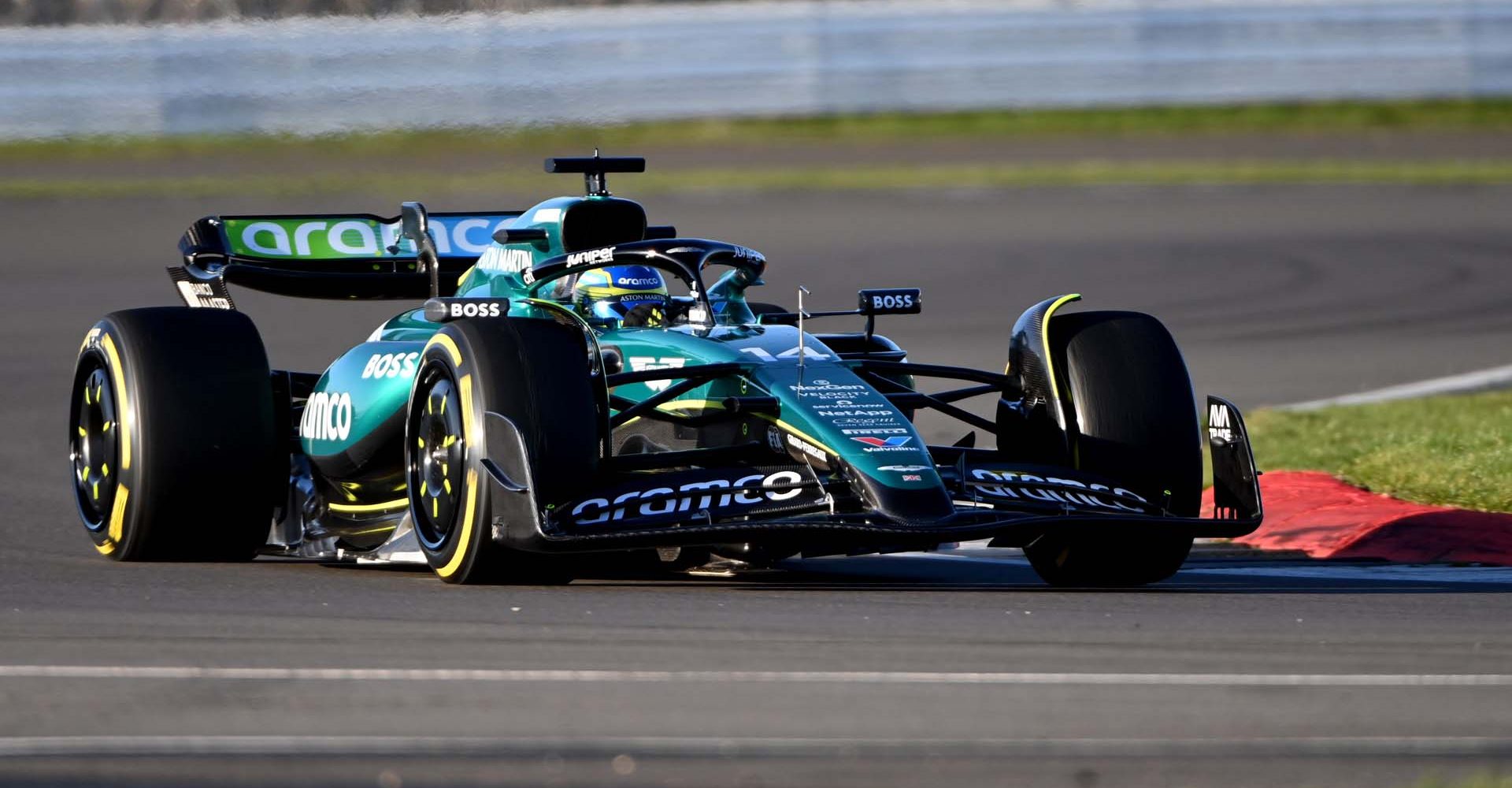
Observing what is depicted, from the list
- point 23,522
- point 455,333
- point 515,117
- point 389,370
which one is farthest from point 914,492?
point 515,117

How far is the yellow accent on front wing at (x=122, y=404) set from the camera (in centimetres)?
902

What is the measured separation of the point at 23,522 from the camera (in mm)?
10578

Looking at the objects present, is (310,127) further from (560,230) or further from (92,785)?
(92,785)

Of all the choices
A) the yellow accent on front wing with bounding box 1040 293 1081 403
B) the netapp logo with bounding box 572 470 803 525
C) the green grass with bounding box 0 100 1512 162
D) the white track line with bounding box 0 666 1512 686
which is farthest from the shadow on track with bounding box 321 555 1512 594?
the green grass with bounding box 0 100 1512 162

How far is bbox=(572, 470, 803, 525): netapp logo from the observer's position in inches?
301

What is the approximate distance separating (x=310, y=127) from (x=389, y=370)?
16947 mm

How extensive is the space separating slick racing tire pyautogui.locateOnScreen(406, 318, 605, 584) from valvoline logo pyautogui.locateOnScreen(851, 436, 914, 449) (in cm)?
85

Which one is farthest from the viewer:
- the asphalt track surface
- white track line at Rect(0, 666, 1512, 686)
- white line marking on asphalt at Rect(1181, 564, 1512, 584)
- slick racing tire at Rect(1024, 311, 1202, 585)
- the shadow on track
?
white line marking on asphalt at Rect(1181, 564, 1512, 584)

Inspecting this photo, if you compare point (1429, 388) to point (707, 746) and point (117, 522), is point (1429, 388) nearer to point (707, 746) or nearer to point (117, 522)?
point (117, 522)

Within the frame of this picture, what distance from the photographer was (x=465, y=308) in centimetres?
836

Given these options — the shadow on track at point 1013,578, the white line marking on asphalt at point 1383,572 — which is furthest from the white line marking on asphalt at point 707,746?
the white line marking on asphalt at point 1383,572

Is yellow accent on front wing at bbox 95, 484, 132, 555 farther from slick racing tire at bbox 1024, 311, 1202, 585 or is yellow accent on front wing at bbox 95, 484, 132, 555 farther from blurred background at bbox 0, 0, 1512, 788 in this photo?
slick racing tire at bbox 1024, 311, 1202, 585

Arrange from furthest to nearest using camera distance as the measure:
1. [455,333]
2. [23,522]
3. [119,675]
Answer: [23,522] < [455,333] < [119,675]

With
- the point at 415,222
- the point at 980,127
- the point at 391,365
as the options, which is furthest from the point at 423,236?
the point at 980,127
